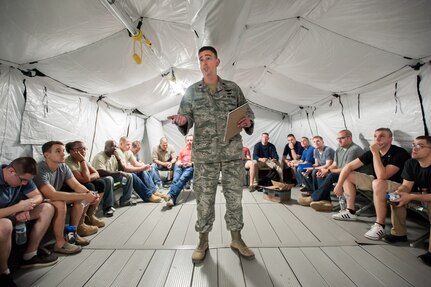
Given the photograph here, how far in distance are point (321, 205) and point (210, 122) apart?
7.21ft

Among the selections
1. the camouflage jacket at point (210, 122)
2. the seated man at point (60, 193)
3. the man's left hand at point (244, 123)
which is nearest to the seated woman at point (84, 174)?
the seated man at point (60, 193)

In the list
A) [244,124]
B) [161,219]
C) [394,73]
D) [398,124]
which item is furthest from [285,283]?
[394,73]

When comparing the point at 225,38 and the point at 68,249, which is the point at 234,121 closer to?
the point at 225,38

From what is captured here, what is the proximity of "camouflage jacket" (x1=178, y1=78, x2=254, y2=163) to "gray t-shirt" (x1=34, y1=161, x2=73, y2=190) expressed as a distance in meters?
1.40

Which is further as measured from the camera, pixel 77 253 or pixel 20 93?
pixel 20 93

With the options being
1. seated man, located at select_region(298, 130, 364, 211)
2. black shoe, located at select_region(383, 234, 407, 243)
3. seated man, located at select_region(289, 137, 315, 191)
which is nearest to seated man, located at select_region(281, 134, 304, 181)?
seated man, located at select_region(289, 137, 315, 191)

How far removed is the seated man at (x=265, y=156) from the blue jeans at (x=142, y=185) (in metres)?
2.39

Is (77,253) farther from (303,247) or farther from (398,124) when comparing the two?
(398,124)

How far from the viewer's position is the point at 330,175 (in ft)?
9.29

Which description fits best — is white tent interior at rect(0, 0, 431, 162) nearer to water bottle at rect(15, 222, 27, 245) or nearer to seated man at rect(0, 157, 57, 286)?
seated man at rect(0, 157, 57, 286)

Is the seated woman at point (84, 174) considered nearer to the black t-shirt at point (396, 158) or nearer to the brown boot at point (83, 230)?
the brown boot at point (83, 230)

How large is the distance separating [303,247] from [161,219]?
1709mm

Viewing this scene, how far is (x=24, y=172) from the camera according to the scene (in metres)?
1.45

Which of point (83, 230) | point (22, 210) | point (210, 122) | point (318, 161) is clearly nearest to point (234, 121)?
point (210, 122)
